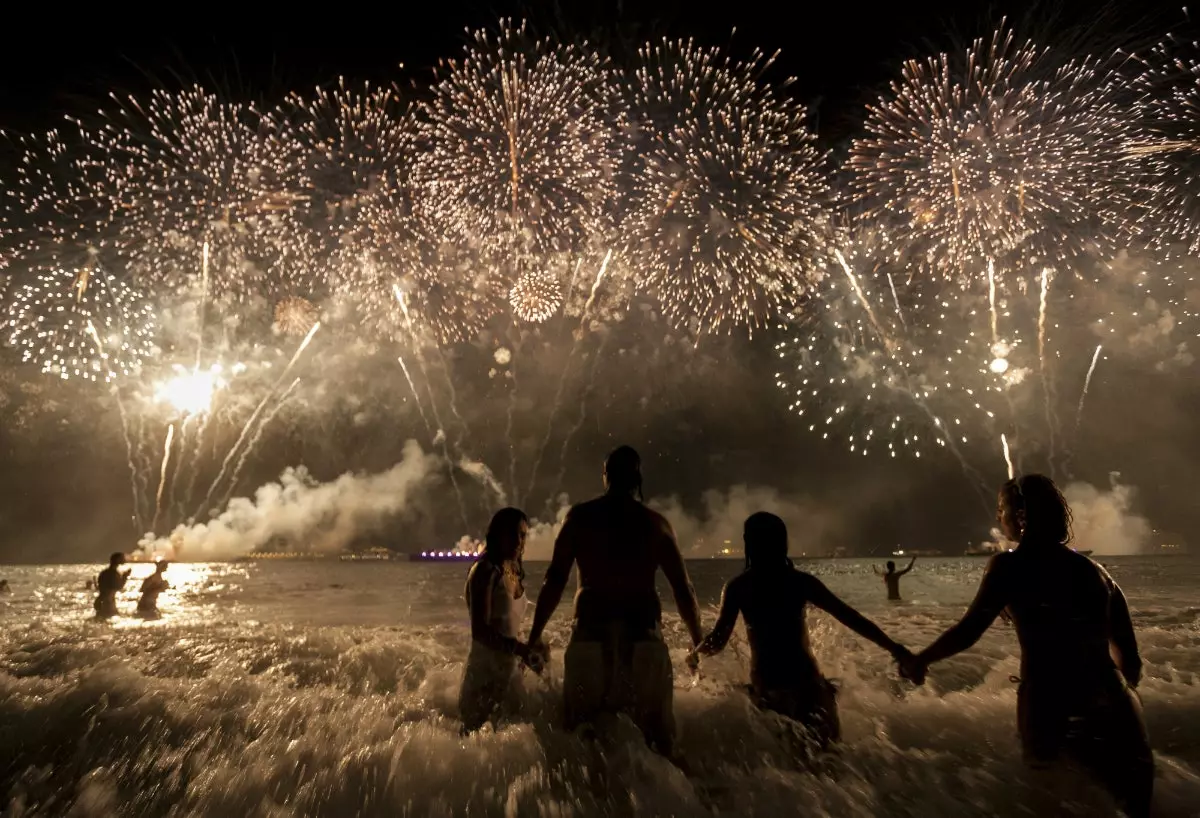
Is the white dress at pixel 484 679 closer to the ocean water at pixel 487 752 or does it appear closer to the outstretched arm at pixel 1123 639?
the ocean water at pixel 487 752

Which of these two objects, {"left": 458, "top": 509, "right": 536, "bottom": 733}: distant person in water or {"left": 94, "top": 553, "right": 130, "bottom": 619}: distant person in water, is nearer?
{"left": 458, "top": 509, "right": 536, "bottom": 733}: distant person in water

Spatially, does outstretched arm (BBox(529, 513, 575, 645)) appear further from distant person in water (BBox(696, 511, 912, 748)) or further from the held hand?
the held hand

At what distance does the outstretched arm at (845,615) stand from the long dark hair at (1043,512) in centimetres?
117

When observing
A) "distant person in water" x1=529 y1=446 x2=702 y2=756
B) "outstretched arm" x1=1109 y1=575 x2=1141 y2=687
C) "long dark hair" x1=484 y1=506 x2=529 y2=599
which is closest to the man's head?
"distant person in water" x1=529 y1=446 x2=702 y2=756

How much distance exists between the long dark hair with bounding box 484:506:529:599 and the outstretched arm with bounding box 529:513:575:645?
0.67 m

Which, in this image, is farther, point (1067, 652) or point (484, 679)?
point (484, 679)

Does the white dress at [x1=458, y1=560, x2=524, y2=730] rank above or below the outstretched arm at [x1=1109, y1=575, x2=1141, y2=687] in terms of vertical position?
below

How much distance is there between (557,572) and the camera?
4.39 meters

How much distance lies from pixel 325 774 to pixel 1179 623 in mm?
17898

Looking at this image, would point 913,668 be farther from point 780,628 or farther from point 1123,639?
point 1123,639

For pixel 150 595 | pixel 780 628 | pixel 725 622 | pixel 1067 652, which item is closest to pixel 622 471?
pixel 725 622

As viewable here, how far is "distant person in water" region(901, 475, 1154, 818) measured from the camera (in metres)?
3.32

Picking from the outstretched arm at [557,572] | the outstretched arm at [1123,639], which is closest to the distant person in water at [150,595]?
the outstretched arm at [557,572]

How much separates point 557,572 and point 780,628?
4.91ft
